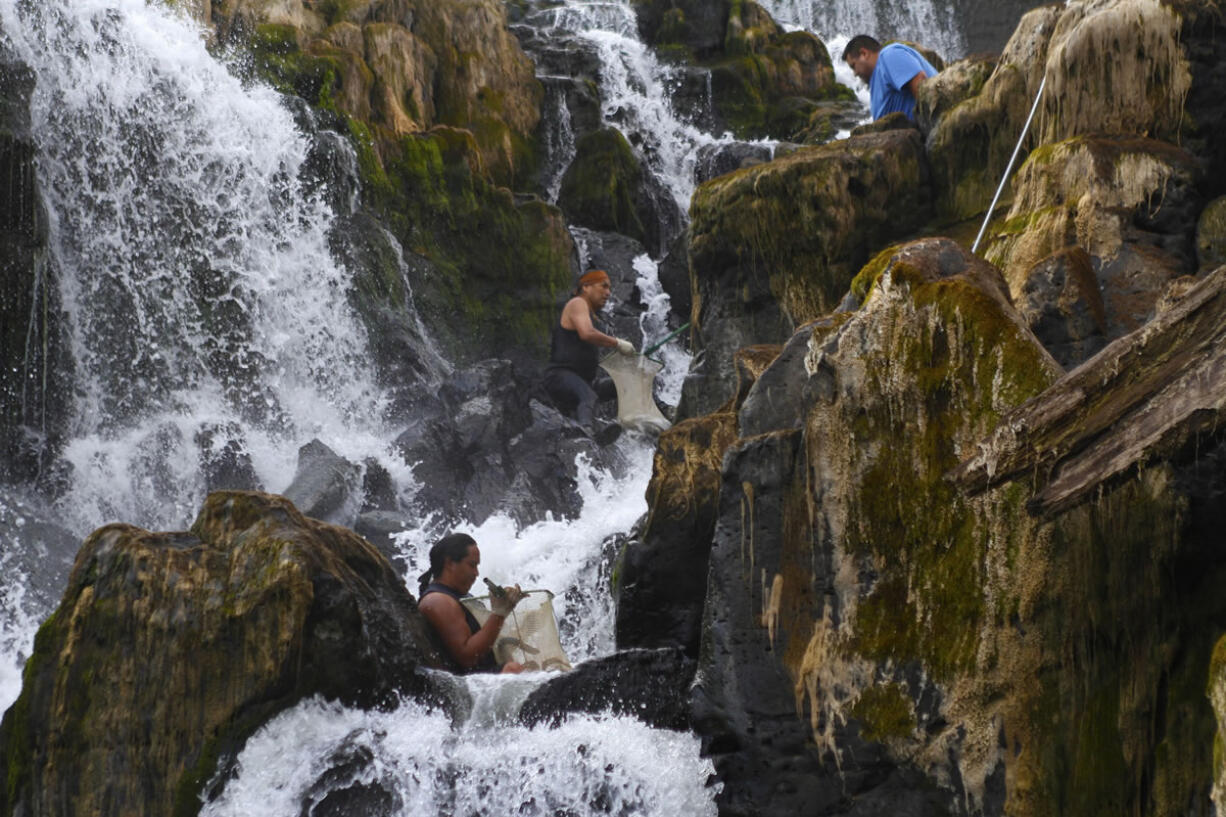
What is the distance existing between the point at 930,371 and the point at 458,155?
11470mm

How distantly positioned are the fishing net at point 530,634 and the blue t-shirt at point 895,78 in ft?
16.4

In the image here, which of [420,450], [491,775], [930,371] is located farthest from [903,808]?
[420,450]

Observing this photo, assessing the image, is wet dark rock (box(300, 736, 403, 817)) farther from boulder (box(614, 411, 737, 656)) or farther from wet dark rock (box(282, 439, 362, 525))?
wet dark rock (box(282, 439, 362, 525))

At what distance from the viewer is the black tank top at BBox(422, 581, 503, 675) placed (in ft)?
22.5

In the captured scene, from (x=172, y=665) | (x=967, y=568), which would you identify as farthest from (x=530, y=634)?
(x=967, y=568)

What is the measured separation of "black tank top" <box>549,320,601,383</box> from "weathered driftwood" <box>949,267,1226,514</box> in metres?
7.84

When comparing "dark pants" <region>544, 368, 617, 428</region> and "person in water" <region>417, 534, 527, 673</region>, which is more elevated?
"dark pants" <region>544, 368, 617, 428</region>

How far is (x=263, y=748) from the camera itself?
5.83 m

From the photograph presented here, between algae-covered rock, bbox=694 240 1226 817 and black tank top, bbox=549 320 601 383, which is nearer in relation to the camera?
algae-covered rock, bbox=694 240 1226 817

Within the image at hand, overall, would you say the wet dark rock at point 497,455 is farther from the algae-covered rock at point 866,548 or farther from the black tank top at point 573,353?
the algae-covered rock at point 866,548

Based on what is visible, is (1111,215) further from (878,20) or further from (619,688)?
(878,20)

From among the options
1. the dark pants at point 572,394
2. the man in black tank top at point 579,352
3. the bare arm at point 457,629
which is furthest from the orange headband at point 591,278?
the bare arm at point 457,629

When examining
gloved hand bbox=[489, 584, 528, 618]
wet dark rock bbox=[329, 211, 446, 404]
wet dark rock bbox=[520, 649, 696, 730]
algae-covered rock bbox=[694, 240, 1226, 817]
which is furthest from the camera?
wet dark rock bbox=[329, 211, 446, 404]

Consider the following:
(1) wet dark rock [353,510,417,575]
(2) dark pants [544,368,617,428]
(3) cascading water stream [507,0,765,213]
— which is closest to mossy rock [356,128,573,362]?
(2) dark pants [544,368,617,428]
